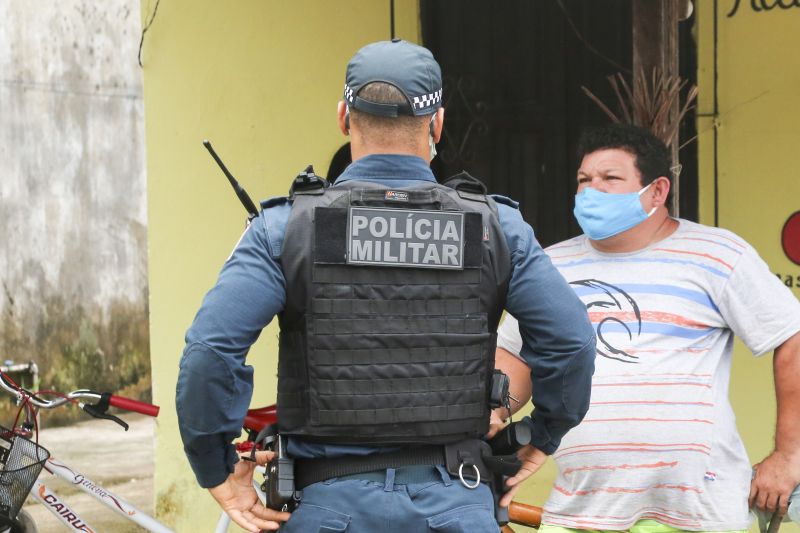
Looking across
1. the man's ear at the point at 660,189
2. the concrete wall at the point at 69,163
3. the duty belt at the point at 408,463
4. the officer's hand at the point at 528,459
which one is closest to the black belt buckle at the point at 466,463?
the duty belt at the point at 408,463

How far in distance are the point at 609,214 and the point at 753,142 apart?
147 centimetres

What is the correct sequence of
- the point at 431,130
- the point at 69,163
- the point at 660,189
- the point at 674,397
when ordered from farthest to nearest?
the point at 69,163, the point at 660,189, the point at 674,397, the point at 431,130

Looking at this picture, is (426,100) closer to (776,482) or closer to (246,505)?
(246,505)

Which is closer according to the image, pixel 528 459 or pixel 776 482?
pixel 528 459

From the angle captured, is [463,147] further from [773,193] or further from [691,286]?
[691,286]

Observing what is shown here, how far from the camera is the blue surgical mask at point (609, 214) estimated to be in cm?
322

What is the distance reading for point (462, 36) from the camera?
482 cm

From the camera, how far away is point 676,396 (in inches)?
121

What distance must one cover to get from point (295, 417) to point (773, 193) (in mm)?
2547

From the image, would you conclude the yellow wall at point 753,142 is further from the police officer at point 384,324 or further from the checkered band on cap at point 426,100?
the checkered band on cap at point 426,100

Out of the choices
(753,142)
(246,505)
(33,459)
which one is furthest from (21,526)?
(753,142)

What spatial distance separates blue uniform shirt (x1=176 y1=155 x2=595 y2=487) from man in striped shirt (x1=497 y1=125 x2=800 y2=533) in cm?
47

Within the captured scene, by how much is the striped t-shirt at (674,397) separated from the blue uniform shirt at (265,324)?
473 mm

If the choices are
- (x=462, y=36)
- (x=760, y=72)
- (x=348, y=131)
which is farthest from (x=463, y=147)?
(x=348, y=131)
